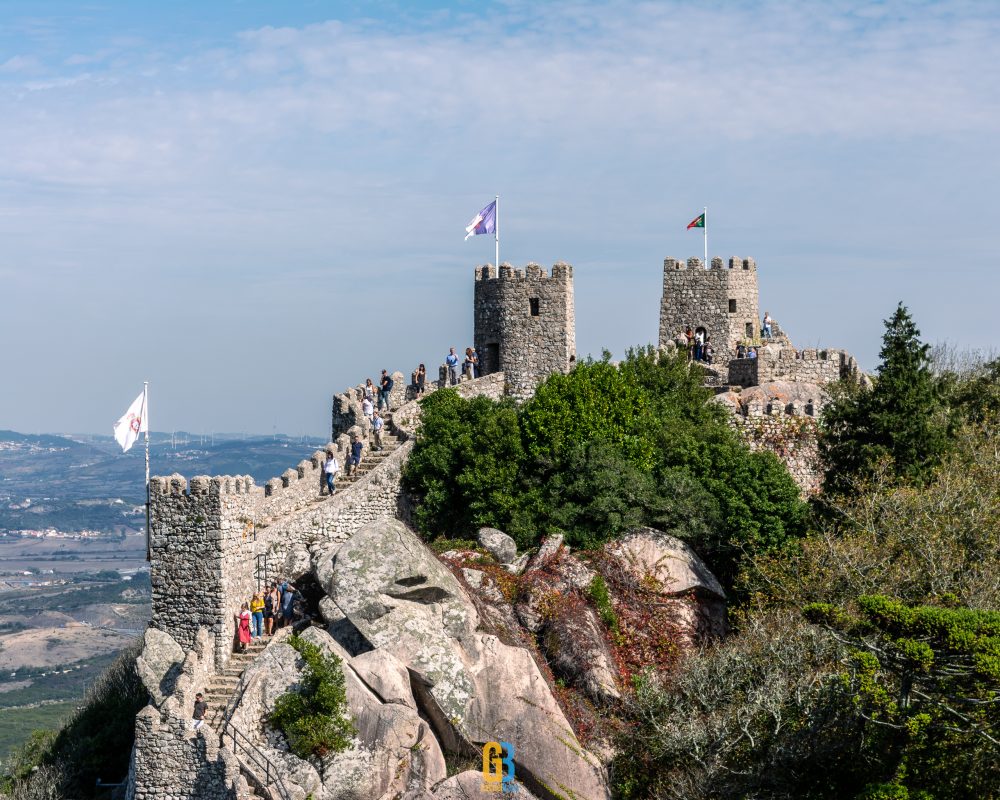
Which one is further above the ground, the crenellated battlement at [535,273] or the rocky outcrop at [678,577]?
the crenellated battlement at [535,273]

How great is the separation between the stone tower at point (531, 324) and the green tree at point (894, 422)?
11126 millimetres

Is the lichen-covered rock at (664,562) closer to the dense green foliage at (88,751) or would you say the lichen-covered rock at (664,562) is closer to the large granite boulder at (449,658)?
the large granite boulder at (449,658)

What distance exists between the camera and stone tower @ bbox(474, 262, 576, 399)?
1881 inches

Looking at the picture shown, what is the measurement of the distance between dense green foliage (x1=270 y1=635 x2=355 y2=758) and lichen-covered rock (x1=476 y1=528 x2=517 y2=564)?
22.1 ft

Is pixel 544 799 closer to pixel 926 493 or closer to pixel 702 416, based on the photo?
pixel 926 493

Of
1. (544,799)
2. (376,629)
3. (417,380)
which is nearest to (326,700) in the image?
(376,629)

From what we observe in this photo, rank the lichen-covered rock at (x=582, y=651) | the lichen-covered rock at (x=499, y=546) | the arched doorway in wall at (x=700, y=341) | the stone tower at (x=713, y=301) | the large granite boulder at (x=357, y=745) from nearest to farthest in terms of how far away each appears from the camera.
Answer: the large granite boulder at (x=357, y=745), the lichen-covered rock at (x=582, y=651), the lichen-covered rock at (x=499, y=546), the arched doorway in wall at (x=700, y=341), the stone tower at (x=713, y=301)

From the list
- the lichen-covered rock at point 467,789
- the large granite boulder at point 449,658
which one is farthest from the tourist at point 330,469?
the lichen-covered rock at point 467,789

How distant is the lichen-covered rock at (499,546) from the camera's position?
3697 centimetres

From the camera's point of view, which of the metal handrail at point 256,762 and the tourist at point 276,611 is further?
the tourist at point 276,611

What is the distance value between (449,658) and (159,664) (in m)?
7.41

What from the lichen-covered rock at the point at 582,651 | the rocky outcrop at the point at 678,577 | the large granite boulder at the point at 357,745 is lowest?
the large granite boulder at the point at 357,745

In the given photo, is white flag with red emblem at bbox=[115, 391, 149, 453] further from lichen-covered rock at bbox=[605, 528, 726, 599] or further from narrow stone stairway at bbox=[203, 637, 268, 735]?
lichen-covered rock at bbox=[605, 528, 726, 599]

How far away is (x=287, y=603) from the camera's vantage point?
117 feet
